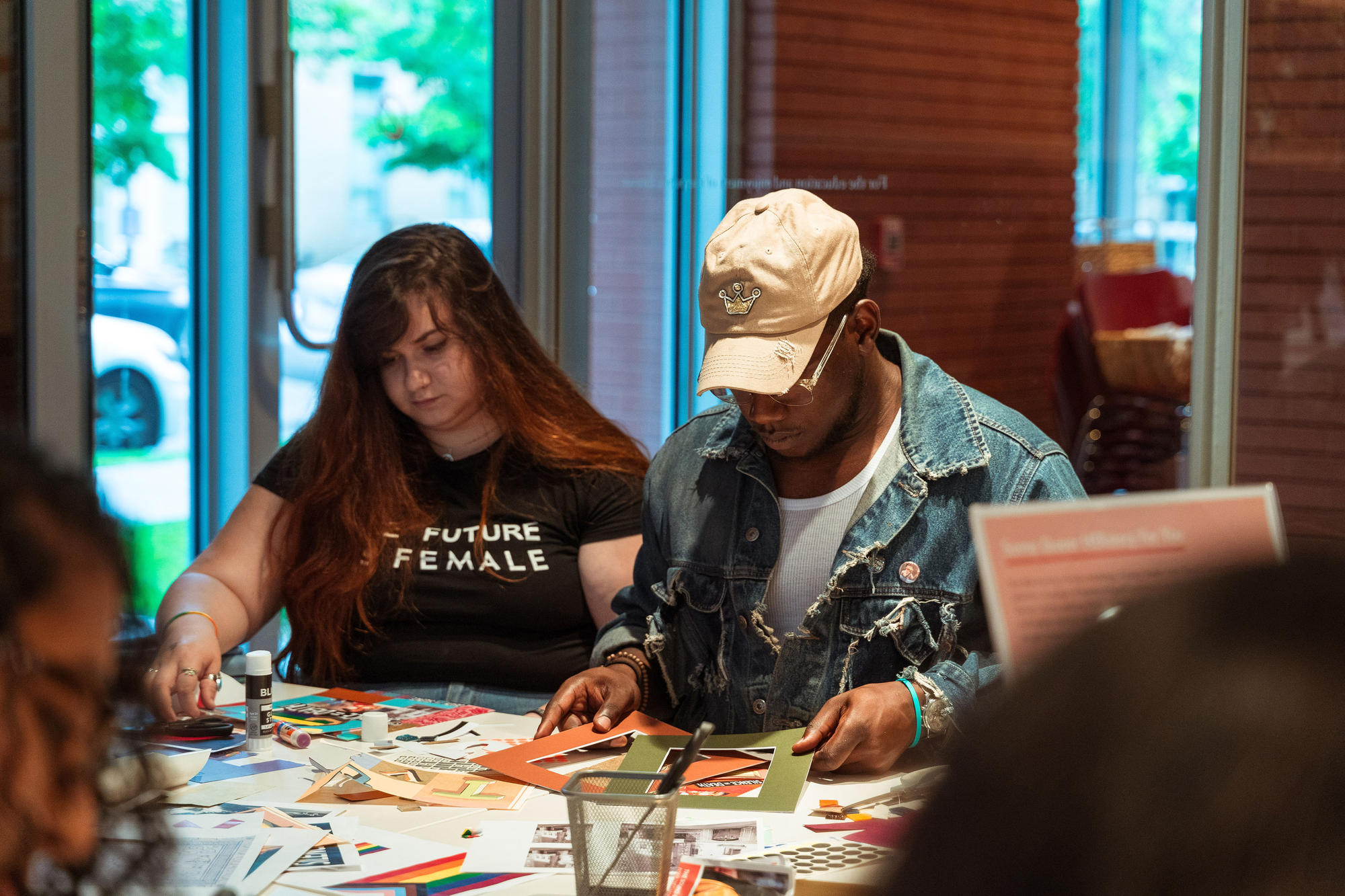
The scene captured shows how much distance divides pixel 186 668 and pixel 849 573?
0.99 m

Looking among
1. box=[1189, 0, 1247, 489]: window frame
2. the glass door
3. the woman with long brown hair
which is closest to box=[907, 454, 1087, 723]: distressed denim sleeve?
the woman with long brown hair

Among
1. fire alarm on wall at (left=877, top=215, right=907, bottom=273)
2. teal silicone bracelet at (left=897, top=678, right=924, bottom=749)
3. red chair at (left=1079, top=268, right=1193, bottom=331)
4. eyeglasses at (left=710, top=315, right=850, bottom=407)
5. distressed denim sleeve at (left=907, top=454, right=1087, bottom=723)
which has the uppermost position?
fire alarm on wall at (left=877, top=215, right=907, bottom=273)

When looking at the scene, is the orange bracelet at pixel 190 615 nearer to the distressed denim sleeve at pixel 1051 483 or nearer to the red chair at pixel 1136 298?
the distressed denim sleeve at pixel 1051 483

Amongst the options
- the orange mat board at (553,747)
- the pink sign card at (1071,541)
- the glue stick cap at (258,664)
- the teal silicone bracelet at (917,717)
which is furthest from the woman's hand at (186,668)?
the pink sign card at (1071,541)

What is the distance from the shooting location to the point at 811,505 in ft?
6.36

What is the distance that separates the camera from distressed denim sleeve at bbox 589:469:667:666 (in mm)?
2010

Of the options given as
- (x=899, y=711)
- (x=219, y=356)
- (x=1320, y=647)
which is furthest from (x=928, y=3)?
(x=1320, y=647)

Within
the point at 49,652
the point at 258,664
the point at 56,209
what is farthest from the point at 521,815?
the point at 56,209

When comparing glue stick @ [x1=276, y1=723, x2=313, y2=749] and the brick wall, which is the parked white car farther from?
glue stick @ [x1=276, y1=723, x2=313, y2=749]

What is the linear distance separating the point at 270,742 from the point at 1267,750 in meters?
1.69

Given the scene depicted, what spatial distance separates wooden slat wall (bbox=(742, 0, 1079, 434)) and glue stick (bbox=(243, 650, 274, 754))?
2323mm

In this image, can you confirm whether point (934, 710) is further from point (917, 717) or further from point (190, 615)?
point (190, 615)

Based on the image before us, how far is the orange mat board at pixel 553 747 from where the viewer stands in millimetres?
1652

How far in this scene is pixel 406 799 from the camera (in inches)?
63.3
